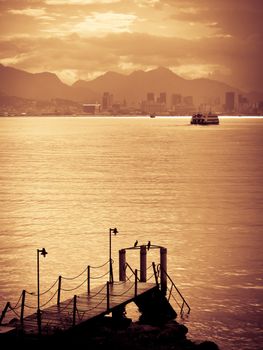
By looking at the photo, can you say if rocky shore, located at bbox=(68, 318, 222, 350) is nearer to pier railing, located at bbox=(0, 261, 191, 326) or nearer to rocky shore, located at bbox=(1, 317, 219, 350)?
rocky shore, located at bbox=(1, 317, 219, 350)

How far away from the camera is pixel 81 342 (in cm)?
2558

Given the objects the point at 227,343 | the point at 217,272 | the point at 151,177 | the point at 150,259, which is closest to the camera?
the point at 227,343

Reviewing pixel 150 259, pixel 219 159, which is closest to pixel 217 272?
pixel 150 259

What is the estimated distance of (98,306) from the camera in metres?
27.5

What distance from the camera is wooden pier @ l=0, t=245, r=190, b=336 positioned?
25.4 metres

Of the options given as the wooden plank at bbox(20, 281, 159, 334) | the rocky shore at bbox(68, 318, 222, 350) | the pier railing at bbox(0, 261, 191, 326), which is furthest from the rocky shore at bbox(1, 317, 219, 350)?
the pier railing at bbox(0, 261, 191, 326)

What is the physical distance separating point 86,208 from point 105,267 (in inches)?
924

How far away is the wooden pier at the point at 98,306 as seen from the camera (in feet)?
83.2

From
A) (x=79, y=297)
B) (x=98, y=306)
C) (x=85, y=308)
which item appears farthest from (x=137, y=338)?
(x=79, y=297)

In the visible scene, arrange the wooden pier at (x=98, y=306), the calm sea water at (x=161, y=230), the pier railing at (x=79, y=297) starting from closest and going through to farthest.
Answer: the wooden pier at (x=98, y=306)
the pier railing at (x=79, y=297)
the calm sea water at (x=161, y=230)

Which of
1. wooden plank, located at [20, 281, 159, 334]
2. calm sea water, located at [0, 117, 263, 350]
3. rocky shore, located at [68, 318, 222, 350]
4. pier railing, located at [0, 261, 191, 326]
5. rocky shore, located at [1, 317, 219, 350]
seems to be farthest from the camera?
calm sea water, located at [0, 117, 263, 350]

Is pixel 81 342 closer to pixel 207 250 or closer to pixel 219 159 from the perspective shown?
pixel 207 250

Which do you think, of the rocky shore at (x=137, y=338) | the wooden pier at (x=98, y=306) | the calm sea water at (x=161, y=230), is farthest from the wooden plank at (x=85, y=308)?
the calm sea water at (x=161, y=230)

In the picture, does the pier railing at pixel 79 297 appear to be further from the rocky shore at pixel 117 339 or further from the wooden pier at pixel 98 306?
the rocky shore at pixel 117 339
